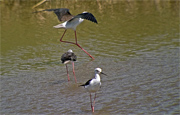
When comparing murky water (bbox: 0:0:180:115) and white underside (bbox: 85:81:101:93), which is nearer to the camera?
white underside (bbox: 85:81:101:93)

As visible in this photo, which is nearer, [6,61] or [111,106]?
[111,106]

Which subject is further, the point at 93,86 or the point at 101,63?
the point at 101,63

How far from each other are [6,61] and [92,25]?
5.14m

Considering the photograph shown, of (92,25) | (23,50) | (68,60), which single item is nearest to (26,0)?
(92,25)

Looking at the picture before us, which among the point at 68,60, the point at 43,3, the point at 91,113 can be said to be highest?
the point at 43,3

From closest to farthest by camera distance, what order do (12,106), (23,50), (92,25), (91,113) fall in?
(91,113), (12,106), (23,50), (92,25)

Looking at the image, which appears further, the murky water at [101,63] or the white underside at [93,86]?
the murky water at [101,63]

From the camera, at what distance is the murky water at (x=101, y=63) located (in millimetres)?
6609

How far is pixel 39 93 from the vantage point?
24.2 ft

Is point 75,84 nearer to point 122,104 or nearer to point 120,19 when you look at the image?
point 122,104

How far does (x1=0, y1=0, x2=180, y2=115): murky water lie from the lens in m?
6.61

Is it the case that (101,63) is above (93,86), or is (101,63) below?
below

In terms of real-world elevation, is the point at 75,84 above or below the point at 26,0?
below

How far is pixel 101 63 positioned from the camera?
9.59 m
